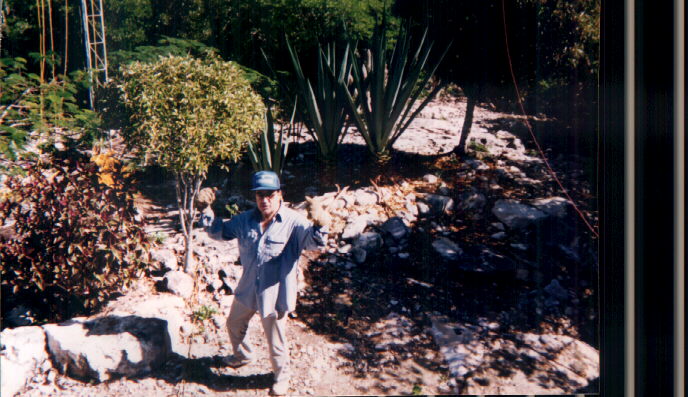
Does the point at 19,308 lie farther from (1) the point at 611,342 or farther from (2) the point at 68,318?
(1) the point at 611,342

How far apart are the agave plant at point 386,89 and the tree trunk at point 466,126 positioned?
13.6 inches

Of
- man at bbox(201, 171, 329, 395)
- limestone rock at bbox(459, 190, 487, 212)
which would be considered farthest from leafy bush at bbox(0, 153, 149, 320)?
limestone rock at bbox(459, 190, 487, 212)

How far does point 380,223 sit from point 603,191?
152 centimetres

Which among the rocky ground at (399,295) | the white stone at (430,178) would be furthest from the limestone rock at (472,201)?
the white stone at (430,178)

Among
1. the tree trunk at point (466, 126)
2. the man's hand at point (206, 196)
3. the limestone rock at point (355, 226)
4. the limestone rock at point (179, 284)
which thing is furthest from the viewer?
the tree trunk at point (466, 126)

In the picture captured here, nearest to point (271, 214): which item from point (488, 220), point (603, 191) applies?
point (488, 220)

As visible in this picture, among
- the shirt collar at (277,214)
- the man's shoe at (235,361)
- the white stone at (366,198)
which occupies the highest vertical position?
the shirt collar at (277,214)

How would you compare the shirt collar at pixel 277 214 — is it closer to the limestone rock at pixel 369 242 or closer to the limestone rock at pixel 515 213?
the limestone rock at pixel 369 242

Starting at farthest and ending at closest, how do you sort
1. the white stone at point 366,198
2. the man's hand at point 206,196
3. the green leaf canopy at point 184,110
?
the white stone at point 366,198, the man's hand at point 206,196, the green leaf canopy at point 184,110

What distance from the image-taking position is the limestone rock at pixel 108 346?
303cm

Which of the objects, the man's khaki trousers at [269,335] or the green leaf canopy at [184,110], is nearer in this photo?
the man's khaki trousers at [269,335]

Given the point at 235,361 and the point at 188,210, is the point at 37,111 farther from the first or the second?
the point at 235,361

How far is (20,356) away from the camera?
293 cm

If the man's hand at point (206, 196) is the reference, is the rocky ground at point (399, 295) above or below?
below
